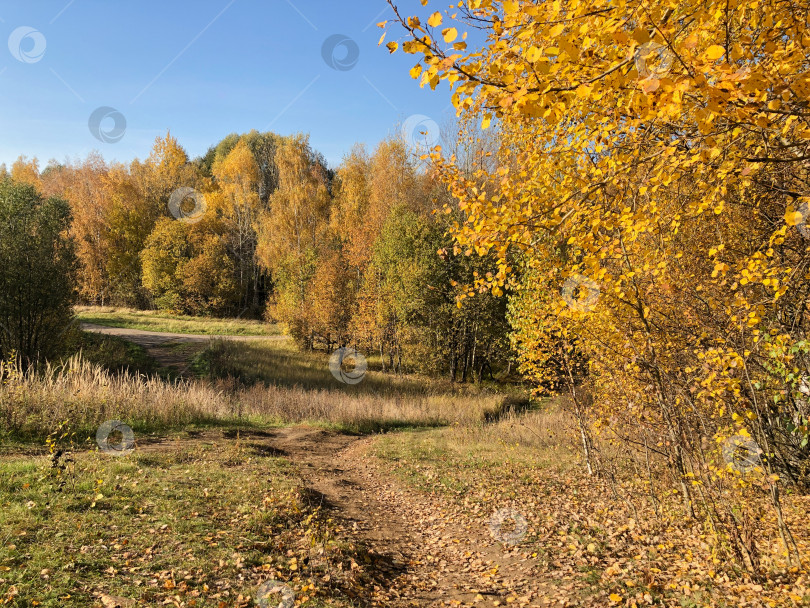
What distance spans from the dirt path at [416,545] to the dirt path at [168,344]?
14.4m

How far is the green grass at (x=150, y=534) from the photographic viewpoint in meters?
4.17

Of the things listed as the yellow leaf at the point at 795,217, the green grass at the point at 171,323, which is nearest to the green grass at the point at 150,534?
the yellow leaf at the point at 795,217

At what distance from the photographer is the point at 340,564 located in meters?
5.19

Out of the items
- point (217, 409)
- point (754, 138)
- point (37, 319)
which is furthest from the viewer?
point (37, 319)

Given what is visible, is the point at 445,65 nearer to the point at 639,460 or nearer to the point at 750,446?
the point at 750,446

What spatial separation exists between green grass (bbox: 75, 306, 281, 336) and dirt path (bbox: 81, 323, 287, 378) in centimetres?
215

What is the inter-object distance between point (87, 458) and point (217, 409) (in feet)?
20.8

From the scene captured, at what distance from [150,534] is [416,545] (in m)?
3.38

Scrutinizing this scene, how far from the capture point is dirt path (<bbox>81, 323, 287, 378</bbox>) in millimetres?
22047

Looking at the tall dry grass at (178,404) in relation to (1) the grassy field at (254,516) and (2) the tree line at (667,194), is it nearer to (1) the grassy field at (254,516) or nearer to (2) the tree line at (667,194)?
(1) the grassy field at (254,516)

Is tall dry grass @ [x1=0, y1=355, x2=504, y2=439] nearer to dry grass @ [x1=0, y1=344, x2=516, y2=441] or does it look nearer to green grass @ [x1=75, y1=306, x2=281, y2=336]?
dry grass @ [x1=0, y1=344, x2=516, y2=441]

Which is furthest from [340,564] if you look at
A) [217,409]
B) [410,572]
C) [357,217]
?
[357,217]

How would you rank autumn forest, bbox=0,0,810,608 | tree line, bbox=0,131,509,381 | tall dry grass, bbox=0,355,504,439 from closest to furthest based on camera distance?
autumn forest, bbox=0,0,810,608 < tall dry grass, bbox=0,355,504,439 < tree line, bbox=0,131,509,381

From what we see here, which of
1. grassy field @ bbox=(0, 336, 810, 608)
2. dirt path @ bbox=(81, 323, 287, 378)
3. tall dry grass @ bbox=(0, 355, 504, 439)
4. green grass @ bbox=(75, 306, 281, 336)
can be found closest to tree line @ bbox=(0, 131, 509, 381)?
green grass @ bbox=(75, 306, 281, 336)
